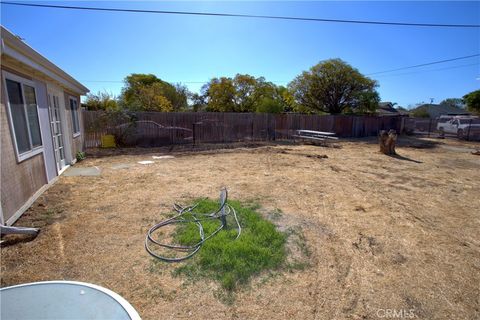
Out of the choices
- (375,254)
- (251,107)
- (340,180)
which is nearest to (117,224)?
(375,254)

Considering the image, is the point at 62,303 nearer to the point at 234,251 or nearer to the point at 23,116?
the point at 234,251

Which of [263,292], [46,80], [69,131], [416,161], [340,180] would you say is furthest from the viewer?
[416,161]

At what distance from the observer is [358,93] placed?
68.7 feet

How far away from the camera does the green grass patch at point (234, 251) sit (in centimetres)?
252

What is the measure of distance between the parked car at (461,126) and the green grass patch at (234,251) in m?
20.3

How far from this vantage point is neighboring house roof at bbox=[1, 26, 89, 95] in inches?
126

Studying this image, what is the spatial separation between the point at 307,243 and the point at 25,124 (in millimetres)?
4805

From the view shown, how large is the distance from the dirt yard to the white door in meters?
A: 0.91

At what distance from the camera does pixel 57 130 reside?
6.39 metres

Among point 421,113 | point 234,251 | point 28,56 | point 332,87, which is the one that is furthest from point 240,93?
point 421,113

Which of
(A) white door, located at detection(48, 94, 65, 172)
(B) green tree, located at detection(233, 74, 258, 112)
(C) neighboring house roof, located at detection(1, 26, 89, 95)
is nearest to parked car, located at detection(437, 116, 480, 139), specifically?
(B) green tree, located at detection(233, 74, 258, 112)

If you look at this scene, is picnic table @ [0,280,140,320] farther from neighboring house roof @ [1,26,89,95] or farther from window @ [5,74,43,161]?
window @ [5,74,43,161]

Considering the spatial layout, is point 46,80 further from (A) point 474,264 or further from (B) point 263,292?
(A) point 474,264

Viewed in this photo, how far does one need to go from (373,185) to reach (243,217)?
3.73 metres
